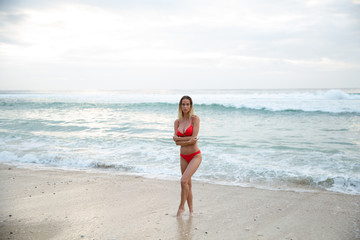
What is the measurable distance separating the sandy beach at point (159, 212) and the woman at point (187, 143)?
443 mm

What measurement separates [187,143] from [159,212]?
1.30m

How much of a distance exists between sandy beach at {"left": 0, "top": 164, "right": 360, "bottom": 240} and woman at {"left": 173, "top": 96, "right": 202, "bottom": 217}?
1.45ft

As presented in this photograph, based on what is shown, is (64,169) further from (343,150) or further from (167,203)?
(343,150)

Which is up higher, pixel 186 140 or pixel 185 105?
pixel 185 105

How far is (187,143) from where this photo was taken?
4.04m

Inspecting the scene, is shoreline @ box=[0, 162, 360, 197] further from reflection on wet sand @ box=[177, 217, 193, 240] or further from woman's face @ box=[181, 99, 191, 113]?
woman's face @ box=[181, 99, 191, 113]

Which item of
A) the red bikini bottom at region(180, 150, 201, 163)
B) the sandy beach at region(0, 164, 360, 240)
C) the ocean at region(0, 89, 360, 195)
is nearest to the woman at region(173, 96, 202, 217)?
the red bikini bottom at region(180, 150, 201, 163)

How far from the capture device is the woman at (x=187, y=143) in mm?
4059

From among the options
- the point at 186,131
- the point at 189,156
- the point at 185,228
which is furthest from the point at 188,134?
the point at 185,228

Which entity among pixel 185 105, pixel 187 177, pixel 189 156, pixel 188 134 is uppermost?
pixel 185 105

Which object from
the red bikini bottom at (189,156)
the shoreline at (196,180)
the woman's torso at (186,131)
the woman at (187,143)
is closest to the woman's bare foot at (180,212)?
the woman at (187,143)

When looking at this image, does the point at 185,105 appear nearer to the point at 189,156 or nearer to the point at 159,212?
the point at 189,156

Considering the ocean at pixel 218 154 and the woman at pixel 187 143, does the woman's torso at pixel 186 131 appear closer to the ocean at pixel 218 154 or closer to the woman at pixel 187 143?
the woman at pixel 187 143

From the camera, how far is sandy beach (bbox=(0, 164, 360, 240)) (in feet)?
11.9
